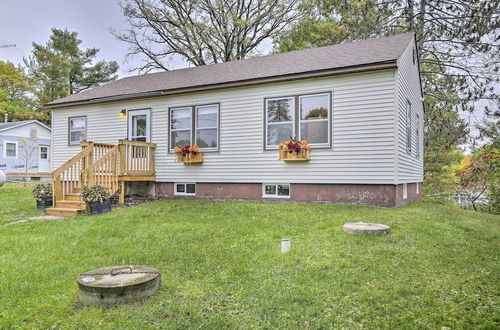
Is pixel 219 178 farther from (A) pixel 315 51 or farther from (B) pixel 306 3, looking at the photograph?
(B) pixel 306 3

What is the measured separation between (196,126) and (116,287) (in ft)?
24.2

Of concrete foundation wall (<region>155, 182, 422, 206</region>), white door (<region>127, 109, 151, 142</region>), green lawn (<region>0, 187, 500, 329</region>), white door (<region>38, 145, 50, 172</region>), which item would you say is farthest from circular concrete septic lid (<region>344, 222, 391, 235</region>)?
white door (<region>38, 145, 50, 172</region>)

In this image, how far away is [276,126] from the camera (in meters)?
8.69

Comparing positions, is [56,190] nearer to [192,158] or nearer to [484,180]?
[192,158]

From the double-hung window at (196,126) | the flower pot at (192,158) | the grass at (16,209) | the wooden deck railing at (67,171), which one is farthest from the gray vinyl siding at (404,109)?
the grass at (16,209)

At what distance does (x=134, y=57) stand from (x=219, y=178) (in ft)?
46.7

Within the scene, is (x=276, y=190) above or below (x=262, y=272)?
above

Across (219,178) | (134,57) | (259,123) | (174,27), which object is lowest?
(219,178)

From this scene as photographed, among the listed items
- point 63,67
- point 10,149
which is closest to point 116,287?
point 10,149

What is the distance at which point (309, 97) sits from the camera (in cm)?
833

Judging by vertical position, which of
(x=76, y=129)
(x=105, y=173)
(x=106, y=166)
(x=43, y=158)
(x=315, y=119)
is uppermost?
(x=76, y=129)

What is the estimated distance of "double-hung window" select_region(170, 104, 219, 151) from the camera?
31.3 ft

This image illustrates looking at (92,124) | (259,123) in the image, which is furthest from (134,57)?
(259,123)

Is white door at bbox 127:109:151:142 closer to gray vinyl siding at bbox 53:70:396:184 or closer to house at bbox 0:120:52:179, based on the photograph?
gray vinyl siding at bbox 53:70:396:184
